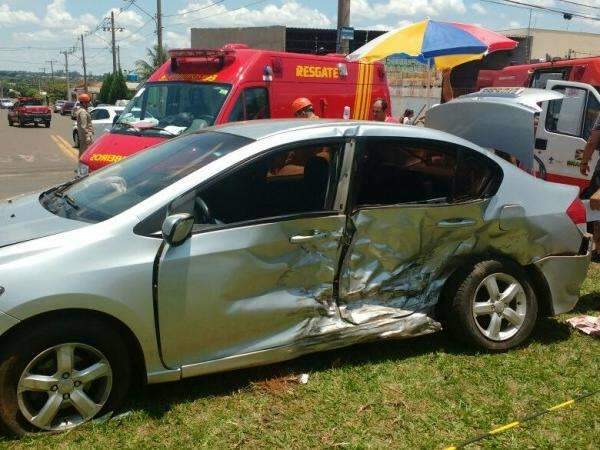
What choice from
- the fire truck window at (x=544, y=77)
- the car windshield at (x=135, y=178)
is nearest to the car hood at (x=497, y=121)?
the car windshield at (x=135, y=178)

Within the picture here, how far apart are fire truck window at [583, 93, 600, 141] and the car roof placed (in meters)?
4.88

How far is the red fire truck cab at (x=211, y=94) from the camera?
7.64m

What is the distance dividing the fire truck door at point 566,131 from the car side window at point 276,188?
545cm

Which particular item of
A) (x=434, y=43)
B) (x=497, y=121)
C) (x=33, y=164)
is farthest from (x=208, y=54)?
(x=33, y=164)

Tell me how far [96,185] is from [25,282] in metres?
1.11

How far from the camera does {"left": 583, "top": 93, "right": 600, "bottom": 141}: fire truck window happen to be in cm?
802

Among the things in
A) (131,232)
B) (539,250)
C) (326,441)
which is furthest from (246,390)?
(539,250)

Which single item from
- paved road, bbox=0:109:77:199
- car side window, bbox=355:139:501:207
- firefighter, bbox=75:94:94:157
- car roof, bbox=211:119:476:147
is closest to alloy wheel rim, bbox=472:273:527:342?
car side window, bbox=355:139:501:207

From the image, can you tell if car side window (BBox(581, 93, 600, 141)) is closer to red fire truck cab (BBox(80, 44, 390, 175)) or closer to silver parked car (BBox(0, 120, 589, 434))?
red fire truck cab (BBox(80, 44, 390, 175))

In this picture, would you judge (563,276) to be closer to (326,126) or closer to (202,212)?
(326,126)

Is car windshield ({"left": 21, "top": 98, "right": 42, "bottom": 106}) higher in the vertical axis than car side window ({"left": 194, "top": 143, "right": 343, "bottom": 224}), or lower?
lower

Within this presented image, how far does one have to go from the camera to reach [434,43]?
830cm

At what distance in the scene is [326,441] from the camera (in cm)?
311

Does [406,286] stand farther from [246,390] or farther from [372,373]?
[246,390]
